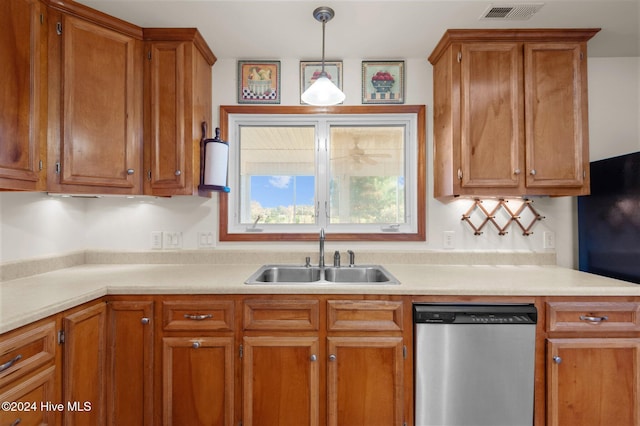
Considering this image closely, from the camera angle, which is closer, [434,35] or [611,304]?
[611,304]

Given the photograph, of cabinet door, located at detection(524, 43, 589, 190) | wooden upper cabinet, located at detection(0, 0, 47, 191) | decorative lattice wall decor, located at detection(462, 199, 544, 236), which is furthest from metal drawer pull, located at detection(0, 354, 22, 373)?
cabinet door, located at detection(524, 43, 589, 190)

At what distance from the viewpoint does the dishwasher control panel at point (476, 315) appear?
147 cm

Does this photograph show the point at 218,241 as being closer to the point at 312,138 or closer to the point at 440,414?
the point at 312,138

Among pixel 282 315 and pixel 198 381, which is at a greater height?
pixel 282 315

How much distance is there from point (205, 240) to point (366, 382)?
1.41m

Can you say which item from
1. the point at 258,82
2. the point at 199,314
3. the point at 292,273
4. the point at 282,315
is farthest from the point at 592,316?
the point at 258,82

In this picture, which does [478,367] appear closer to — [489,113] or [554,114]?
[489,113]

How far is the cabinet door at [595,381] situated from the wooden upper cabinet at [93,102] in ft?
8.30

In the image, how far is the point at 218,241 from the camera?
2162mm

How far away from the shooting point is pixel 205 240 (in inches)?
84.7

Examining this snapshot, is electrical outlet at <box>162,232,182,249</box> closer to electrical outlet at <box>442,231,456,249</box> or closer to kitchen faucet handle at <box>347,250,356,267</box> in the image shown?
kitchen faucet handle at <box>347,250,356,267</box>

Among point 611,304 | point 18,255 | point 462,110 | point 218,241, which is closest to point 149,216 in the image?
point 218,241

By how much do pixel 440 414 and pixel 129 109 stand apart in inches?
94.1

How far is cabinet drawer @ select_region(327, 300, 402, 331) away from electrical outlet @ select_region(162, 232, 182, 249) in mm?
1261
